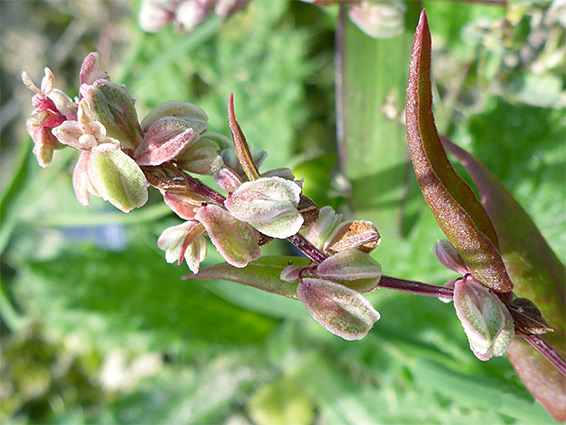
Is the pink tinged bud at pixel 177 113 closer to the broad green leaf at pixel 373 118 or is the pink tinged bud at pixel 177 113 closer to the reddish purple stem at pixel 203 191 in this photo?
the reddish purple stem at pixel 203 191

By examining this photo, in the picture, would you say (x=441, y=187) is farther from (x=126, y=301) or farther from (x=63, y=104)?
(x=126, y=301)

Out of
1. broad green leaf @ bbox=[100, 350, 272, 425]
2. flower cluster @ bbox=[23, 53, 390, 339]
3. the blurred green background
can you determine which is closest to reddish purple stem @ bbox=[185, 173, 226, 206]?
flower cluster @ bbox=[23, 53, 390, 339]

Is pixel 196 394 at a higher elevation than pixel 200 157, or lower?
lower

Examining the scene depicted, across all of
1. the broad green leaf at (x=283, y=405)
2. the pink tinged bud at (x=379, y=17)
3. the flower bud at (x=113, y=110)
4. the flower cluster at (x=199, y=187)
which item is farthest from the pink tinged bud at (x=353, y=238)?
the broad green leaf at (x=283, y=405)

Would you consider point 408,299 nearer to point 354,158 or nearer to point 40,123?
point 354,158

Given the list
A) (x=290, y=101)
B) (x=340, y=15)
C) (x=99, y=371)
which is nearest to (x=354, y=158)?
(x=340, y=15)

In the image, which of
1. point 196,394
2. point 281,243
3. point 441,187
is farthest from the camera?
point 196,394

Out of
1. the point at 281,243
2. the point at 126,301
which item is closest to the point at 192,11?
the point at 281,243
